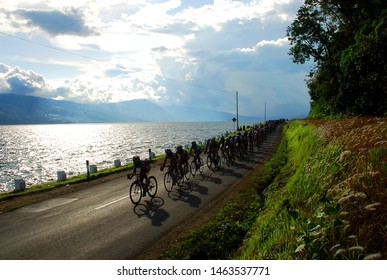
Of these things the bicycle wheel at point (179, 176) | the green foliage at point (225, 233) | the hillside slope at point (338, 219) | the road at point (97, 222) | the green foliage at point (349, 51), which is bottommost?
the road at point (97, 222)

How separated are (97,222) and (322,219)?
7.31 metres

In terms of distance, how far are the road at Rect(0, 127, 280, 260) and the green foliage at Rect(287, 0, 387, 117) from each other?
14.8 meters

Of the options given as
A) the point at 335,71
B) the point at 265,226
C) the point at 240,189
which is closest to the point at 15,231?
the point at 265,226

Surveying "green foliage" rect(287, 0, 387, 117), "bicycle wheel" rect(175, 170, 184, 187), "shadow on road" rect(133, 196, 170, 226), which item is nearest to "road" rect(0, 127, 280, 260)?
"shadow on road" rect(133, 196, 170, 226)

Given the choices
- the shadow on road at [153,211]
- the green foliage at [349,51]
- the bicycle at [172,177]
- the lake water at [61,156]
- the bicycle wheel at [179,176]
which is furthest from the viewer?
the lake water at [61,156]

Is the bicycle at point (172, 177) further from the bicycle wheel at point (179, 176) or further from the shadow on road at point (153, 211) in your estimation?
the shadow on road at point (153, 211)

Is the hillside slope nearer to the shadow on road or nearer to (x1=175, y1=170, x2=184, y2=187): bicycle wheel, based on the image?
the shadow on road

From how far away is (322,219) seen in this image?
5.07 metres

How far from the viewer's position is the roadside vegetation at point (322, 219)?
437cm

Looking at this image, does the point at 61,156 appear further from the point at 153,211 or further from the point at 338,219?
the point at 338,219

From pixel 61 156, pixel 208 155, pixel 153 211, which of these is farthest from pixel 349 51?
pixel 61 156

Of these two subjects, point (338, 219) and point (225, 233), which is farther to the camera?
point (225, 233)

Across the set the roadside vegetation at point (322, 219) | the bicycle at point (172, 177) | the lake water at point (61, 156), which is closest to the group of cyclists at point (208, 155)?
the bicycle at point (172, 177)

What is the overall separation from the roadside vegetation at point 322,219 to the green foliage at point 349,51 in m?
13.8
